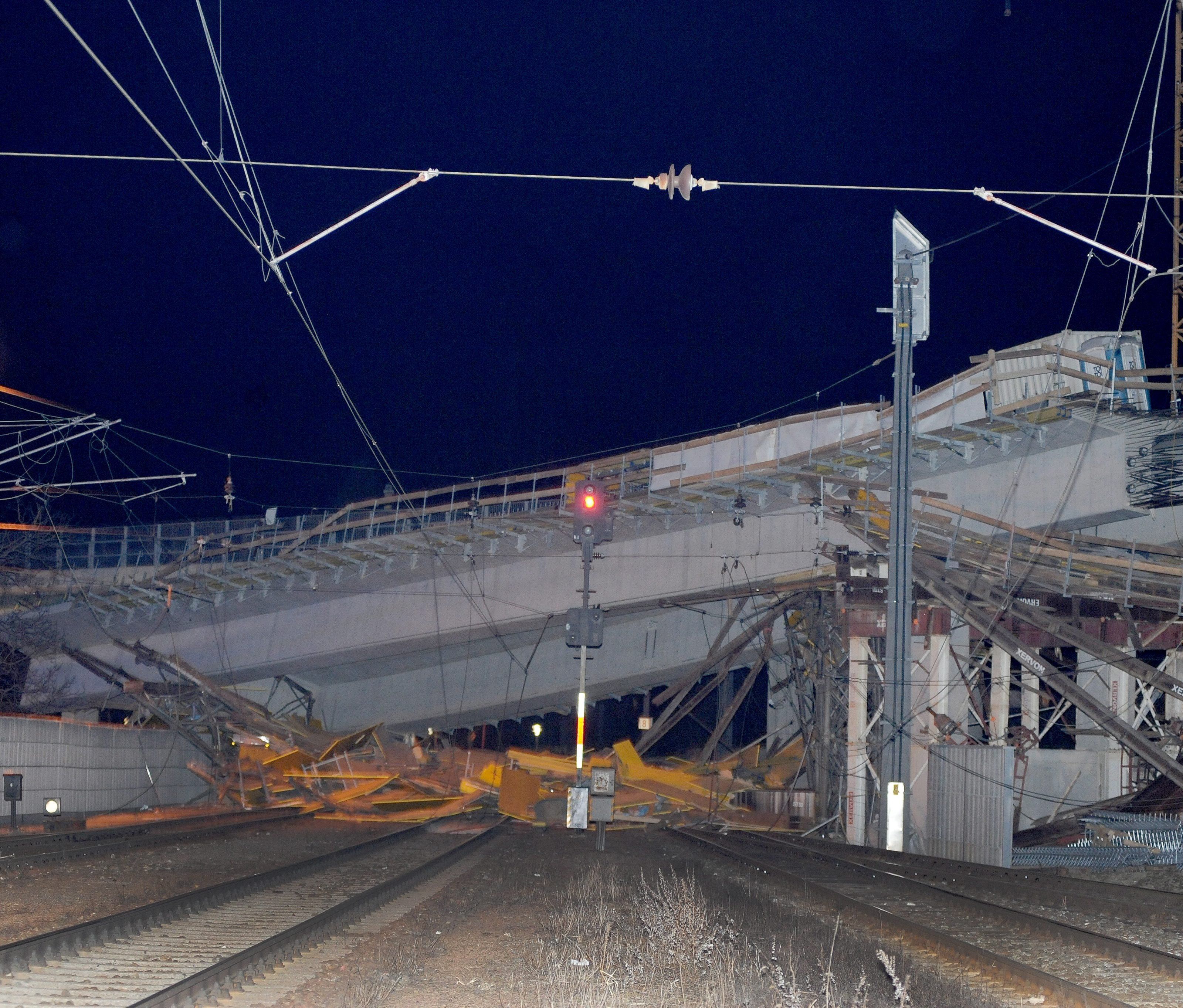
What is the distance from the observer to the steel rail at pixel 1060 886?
1454 centimetres

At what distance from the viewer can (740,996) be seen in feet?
31.3

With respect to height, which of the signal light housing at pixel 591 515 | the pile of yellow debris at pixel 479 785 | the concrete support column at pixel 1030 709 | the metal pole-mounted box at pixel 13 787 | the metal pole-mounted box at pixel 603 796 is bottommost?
the pile of yellow debris at pixel 479 785

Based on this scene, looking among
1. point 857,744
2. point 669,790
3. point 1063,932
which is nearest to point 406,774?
point 669,790

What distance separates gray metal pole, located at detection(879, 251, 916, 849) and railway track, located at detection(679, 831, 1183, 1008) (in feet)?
4.24

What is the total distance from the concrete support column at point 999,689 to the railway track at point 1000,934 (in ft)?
27.4

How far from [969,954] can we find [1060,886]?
21.4 feet

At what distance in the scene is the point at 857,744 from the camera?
1160 inches

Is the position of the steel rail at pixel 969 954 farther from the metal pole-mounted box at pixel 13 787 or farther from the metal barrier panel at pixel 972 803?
the metal pole-mounted box at pixel 13 787

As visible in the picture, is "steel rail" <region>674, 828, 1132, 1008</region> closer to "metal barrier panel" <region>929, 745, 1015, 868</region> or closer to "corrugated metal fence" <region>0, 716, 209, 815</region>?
"metal barrier panel" <region>929, 745, 1015, 868</region>

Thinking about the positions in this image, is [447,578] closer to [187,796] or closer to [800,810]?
[187,796]

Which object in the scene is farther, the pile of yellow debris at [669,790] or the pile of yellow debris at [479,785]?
the pile of yellow debris at [669,790]

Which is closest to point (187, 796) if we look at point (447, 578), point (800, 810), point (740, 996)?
point (447, 578)

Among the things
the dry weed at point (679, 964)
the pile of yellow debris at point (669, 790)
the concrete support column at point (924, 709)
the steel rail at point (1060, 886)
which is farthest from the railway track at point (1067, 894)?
the pile of yellow debris at point (669, 790)

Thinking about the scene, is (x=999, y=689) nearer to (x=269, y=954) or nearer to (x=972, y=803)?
(x=972, y=803)
